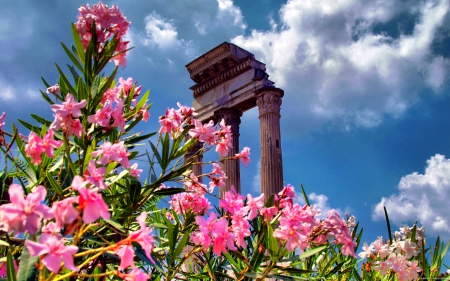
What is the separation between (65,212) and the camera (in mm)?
727

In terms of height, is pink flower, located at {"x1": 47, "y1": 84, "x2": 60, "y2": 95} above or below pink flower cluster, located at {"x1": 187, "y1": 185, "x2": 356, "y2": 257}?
above

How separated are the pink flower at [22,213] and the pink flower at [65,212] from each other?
0.05 ft

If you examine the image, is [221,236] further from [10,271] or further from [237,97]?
[237,97]

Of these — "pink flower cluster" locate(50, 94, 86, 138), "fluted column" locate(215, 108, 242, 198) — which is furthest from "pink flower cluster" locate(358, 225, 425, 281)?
"fluted column" locate(215, 108, 242, 198)

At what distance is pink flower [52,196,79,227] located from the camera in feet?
2.37

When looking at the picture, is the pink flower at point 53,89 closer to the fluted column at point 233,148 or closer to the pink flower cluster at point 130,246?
the pink flower cluster at point 130,246

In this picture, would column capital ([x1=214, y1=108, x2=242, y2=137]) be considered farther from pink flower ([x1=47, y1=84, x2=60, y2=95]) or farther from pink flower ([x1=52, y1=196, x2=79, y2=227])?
pink flower ([x1=52, y1=196, x2=79, y2=227])

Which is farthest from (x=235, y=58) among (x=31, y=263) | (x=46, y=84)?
(x=31, y=263)

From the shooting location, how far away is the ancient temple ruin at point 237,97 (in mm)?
10547

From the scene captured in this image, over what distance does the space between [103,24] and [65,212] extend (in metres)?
0.95

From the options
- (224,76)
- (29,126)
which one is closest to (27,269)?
(29,126)

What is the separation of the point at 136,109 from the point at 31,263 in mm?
1018

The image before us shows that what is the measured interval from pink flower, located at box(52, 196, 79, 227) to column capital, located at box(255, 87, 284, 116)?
1015 cm

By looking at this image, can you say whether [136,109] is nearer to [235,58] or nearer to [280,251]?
[280,251]
